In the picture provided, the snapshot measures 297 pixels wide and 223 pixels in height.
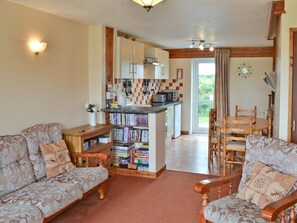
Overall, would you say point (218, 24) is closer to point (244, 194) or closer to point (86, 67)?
point (86, 67)

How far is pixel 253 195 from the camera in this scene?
2.74m

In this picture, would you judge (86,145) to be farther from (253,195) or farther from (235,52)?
(235,52)

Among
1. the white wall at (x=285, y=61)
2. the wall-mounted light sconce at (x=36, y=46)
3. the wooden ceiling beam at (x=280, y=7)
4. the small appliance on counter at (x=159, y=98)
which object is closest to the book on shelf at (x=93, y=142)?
the wall-mounted light sconce at (x=36, y=46)

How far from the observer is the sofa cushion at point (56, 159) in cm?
363

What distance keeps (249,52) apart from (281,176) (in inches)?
236

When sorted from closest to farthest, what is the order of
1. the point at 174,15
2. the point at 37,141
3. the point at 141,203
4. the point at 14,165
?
1. the point at 14,165
2. the point at 37,141
3. the point at 141,203
4. the point at 174,15

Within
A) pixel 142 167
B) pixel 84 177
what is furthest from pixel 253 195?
pixel 142 167

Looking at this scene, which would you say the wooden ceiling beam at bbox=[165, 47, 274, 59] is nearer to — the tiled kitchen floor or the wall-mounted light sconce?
the tiled kitchen floor

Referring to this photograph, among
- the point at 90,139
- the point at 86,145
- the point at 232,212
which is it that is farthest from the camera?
the point at 90,139

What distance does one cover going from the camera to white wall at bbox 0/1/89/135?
3.59 metres

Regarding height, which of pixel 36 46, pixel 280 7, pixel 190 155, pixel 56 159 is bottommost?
pixel 190 155

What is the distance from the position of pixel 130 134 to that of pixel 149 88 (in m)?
2.99

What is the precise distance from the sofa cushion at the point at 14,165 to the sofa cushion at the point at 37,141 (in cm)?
6

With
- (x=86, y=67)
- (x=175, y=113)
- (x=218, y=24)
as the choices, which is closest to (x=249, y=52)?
(x=175, y=113)
